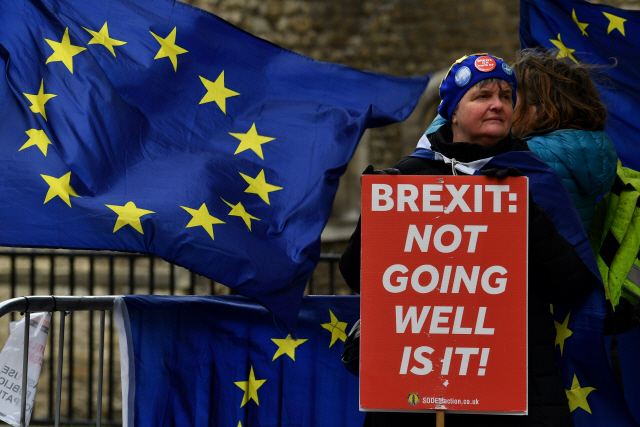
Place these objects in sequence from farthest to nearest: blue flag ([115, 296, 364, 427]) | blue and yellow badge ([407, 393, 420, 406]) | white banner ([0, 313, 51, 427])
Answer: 1. blue flag ([115, 296, 364, 427])
2. white banner ([0, 313, 51, 427])
3. blue and yellow badge ([407, 393, 420, 406])

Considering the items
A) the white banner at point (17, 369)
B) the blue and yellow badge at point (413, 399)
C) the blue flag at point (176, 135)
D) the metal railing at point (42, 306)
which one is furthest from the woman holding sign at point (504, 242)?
the white banner at point (17, 369)

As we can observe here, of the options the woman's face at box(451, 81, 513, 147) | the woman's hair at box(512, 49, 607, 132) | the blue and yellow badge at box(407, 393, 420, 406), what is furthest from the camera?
the woman's hair at box(512, 49, 607, 132)

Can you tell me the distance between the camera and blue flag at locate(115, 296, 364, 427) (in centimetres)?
329

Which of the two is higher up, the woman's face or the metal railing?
the woman's face

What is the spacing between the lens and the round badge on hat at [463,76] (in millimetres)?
2543

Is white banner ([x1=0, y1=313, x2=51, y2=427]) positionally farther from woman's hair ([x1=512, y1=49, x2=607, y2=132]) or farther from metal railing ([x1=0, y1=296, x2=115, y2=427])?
woman's hair ([x1=512, y1=49, x2=607, y2=132])

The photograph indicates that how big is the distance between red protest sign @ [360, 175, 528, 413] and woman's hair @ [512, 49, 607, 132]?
0.71 m

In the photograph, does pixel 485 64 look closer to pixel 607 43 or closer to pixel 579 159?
pixel 579 159

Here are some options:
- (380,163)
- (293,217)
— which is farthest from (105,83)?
(380,163)

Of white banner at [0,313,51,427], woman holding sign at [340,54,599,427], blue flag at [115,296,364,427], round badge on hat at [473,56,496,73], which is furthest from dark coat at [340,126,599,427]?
white banner at [0,313,51,427]

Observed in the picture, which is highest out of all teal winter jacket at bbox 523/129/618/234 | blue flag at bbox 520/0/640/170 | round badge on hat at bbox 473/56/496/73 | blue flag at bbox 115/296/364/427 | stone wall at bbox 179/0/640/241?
stone wall at bbox 179/0/640/241

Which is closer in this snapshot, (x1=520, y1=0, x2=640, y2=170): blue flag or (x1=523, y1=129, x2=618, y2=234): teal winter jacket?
(x1=523, y1=129, x2=618, y2=234): teal winter jacket

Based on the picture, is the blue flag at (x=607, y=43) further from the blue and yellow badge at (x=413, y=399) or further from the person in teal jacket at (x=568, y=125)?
the blue and yellow badge at (x=413, y=399)

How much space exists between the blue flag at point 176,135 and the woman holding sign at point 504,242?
645 mm
